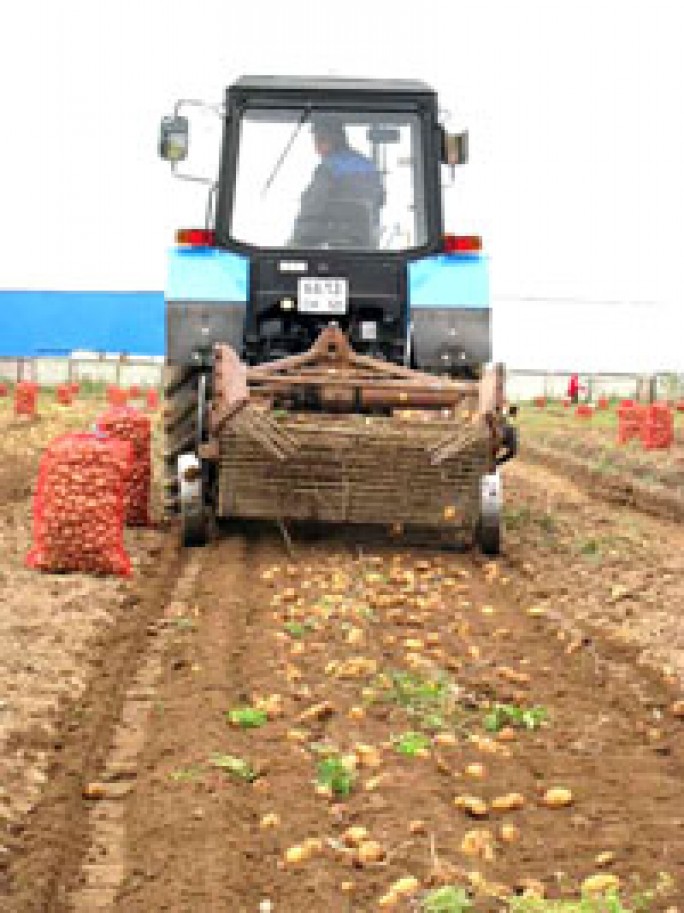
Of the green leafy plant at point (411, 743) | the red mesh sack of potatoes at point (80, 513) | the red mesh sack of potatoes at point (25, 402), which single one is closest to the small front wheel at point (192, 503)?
the red mesh sack of potatoes at point (80, 513)

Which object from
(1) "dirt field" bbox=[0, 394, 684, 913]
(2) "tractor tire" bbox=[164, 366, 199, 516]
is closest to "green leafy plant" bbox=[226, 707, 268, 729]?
(1) "dirt field" bbox=[0, 394, 684, 913]

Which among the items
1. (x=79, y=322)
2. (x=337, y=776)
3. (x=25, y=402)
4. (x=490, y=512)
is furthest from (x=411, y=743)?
(x=79, y=322)

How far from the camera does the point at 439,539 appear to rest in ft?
38.9

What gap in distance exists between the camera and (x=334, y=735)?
6180 millimetres

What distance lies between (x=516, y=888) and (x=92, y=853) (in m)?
1.34

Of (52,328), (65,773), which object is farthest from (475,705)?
(52,328)

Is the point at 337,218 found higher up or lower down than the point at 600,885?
higher up

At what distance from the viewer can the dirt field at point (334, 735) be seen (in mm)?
4742

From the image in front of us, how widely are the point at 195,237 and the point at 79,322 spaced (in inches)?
1578

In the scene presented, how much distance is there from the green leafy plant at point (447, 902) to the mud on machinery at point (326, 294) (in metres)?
6.49

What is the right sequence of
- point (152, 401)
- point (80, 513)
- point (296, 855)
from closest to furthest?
point (296, 855) < point (80, 513) < point (152, 401)

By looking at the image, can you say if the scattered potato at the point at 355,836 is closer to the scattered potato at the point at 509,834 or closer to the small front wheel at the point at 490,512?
the scattered potato at the point at 509,834

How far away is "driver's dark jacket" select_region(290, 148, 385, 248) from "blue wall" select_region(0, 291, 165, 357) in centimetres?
3873

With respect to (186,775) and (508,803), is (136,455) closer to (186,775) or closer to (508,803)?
(186,775)
